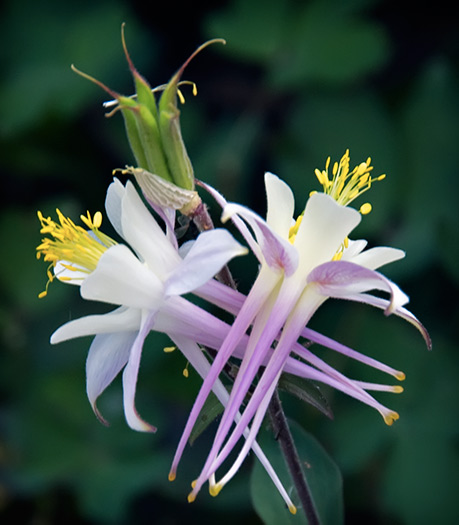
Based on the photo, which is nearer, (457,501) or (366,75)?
(457,501)

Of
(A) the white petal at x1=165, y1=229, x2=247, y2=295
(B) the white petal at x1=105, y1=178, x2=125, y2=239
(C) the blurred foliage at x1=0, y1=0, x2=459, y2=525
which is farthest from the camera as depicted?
(C) the blurred foliage at x1=0, y1=0, x2=459, y2=525

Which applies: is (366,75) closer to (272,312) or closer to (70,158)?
(70,158)

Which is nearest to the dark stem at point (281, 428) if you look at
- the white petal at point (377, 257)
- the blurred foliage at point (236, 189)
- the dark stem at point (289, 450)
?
the dark stem at point (289, 450)

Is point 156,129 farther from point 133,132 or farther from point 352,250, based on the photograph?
point 352,250

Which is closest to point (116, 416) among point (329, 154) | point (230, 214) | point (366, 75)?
point (329, 154)

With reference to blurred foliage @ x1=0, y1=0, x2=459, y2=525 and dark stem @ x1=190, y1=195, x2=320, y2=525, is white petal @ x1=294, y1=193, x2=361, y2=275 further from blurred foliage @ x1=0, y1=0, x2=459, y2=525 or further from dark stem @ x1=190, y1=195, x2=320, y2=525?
blurred foliage @ x1=0, y1=0, x2=459, y2=525

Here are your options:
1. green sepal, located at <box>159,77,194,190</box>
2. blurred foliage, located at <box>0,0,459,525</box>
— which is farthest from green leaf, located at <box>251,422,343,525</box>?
blurred foliage, located at <box>0,0,459,525</box>
